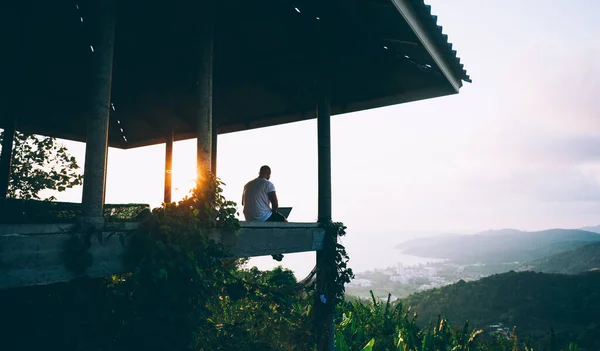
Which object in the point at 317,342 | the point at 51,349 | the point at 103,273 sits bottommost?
the point at 317,342

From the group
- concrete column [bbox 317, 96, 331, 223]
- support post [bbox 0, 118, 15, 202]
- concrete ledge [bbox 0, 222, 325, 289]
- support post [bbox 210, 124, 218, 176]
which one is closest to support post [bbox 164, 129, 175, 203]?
support post [bbox 210, 124, 218, 176]

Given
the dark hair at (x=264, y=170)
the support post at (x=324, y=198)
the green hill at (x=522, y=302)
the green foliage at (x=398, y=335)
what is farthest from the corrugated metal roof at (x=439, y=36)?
the green hill at (x=522, y=302)

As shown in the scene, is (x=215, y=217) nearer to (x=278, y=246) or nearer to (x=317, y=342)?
(x=278, y=246)

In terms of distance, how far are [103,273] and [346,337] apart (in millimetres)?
7729

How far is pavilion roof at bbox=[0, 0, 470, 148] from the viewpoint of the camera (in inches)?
215

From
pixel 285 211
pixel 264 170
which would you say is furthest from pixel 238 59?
pixel 285 211

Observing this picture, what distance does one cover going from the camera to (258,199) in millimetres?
6230

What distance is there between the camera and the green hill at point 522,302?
4412cm

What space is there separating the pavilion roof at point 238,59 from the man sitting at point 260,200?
7.64 ft

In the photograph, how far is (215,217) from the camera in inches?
169

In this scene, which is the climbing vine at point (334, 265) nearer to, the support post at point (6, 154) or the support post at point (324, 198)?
the support post at point (324, 198)

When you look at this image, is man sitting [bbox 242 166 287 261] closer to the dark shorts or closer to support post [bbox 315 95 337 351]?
the dark shorts

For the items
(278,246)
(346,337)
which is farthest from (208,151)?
(346,337)

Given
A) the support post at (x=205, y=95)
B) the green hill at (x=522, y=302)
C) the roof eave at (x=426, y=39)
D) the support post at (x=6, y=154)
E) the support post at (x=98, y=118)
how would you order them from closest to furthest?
the support post at (x=98, y=118) → the support post at (x=205, y=95) → the roof eave at (x=426, y=39) → the support post at (x=6, y=154) → the green hill at (x=522, y=302)
